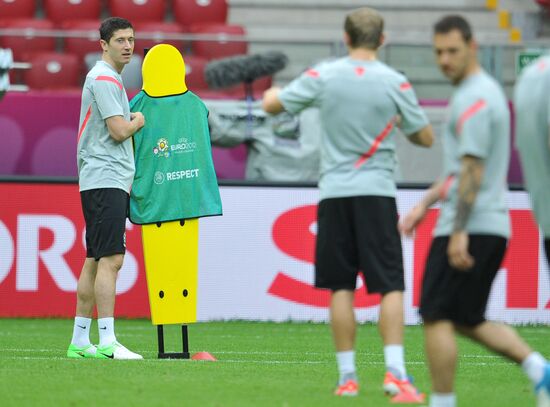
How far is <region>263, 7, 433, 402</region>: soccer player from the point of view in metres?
7.25

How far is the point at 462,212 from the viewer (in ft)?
19.9

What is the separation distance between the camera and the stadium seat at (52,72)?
15.4 m

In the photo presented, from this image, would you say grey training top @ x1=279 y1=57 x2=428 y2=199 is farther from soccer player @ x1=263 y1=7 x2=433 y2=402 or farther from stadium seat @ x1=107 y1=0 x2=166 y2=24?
stadium seat @ x1=107 y1=0 x2=166 y2=24

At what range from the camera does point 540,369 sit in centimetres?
650

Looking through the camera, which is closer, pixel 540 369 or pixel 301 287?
pixel 540 369

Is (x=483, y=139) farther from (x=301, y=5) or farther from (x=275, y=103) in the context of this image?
(x=301, y=5)

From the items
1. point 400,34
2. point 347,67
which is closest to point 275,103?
point 347,67

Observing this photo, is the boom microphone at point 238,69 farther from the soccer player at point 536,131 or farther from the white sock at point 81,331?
the soccer player at point 536,131

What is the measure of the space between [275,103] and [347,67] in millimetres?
426

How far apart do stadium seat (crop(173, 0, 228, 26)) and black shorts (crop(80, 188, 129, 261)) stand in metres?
9.83

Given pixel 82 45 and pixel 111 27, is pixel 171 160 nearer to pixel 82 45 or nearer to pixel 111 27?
pixel 111 27

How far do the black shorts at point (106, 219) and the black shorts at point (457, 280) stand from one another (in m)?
3.60

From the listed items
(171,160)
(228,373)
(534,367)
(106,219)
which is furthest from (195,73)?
(534,367)

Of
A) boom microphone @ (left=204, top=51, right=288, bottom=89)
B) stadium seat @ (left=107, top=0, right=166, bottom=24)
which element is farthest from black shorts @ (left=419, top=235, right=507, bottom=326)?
stadium seat @ (left=107, top=0, right=166, bottom=24)
